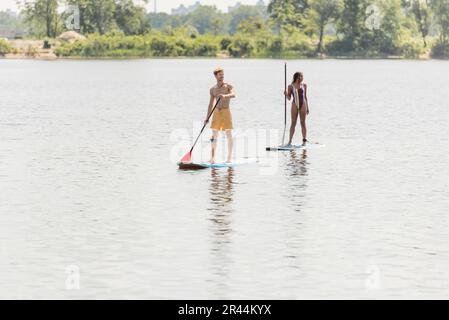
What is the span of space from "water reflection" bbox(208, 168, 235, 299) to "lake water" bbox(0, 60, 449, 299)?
0.03m

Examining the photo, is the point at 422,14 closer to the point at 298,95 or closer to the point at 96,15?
the point at 96,15

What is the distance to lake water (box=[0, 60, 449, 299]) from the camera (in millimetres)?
13188

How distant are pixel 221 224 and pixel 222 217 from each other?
66 centimetres

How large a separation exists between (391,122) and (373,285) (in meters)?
29.1

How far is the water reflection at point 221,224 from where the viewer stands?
13.4 meters

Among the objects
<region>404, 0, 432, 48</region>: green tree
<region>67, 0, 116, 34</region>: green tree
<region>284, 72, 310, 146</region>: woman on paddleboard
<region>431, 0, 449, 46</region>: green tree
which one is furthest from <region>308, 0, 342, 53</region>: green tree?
<region>284, 72, 310, 146</region>: woman on paddleboard

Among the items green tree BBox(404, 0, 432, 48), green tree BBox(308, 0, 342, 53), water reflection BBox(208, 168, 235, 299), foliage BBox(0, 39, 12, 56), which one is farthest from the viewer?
green tree BBox(308, 0, 342, 53)

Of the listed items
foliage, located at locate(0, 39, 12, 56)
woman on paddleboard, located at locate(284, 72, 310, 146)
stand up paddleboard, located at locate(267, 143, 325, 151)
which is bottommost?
foliage, located at locate(0, 39, 12, 56)

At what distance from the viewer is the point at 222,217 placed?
1766cm

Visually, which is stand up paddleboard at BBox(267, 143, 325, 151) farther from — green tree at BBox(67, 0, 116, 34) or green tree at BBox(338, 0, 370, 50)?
green tree at BBox(67, 0, 116, 34)

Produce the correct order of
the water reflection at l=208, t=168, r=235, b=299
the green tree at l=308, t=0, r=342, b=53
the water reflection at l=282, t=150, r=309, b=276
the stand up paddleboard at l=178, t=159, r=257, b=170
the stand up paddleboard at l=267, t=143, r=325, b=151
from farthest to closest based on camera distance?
1. the green tree at l=308, t=0, r=342, b=53
2. the stand up paddleboard at l=267, t=143, r=325, b=151
3. the stand up paddleboard at l=178, t=159, r=257, b=170
4. the water reflection at l=282, t=150, r=309, b=276
5. the water reflection at l=208, t=168, r=235, b=299

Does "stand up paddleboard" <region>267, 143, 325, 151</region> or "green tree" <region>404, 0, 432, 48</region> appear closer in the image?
"stand up paddleboard" <region>267, 143, 325, 151</region>

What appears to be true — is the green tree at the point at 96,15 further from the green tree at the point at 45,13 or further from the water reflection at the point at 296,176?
the water reflection at the point at 296,176
